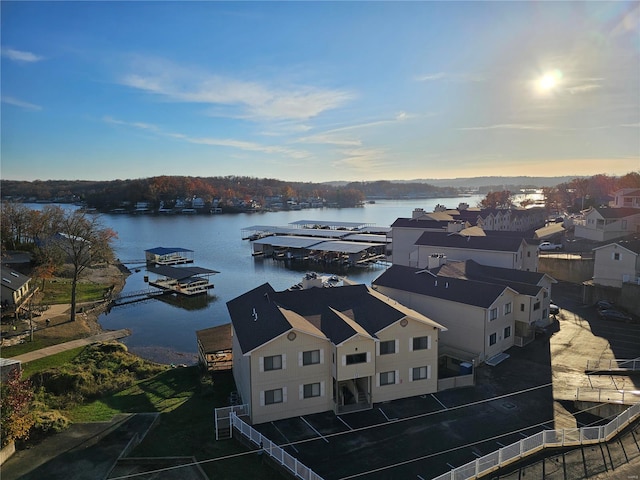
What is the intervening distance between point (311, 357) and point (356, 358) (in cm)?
177

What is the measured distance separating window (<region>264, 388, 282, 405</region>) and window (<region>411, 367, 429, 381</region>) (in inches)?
224

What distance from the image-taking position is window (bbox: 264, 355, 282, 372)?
16391 millimetres

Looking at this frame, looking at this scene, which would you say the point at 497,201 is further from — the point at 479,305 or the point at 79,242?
the point at 479,305

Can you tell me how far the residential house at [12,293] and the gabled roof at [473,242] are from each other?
3221 cm

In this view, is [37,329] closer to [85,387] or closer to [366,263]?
[85,387]

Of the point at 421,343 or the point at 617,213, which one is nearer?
the point at 421,343

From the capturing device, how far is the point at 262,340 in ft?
54.1

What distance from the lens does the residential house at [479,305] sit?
865 inches

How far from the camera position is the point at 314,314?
755 inches

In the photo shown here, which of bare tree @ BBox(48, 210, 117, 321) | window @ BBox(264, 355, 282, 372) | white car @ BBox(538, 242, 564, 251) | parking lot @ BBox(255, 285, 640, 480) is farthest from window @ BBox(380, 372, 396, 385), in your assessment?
white car @ BBox(538, 242, 564, 251)

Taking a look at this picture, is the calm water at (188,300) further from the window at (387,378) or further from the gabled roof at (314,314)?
the window at (387,378)

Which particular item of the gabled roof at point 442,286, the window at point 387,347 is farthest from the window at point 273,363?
the gabled roof at point 442,286

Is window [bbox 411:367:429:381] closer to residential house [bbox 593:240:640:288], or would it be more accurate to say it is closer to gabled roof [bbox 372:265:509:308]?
gabled roof [bbox 372:265:509:308]

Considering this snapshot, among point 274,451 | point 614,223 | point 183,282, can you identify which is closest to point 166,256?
point 183,282
